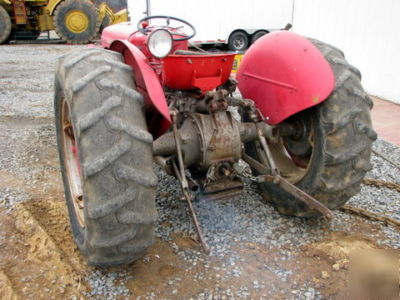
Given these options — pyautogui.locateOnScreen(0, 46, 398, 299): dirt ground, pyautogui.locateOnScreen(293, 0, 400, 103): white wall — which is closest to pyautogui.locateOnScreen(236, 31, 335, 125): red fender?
pyautogui.locateOnScreen(0, 46, 398, 299): dirt ground

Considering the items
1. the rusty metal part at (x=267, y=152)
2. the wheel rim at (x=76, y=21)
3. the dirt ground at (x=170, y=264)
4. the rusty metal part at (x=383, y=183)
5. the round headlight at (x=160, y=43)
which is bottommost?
the rusty metal part at (x=383, y=183)

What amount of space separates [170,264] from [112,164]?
3.13 ft

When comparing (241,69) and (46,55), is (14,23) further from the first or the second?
(241,69)

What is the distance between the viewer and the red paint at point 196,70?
7.86ft

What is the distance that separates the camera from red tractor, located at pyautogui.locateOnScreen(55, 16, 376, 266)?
6.08 ft

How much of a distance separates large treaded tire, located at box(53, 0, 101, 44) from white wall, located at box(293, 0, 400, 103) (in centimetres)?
1042

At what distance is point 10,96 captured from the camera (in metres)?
7.21

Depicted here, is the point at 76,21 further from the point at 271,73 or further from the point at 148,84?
the point at 148,84

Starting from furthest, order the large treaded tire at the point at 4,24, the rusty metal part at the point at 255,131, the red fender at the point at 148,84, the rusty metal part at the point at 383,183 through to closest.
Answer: the large treaded tire at the point at 4,24 < the rusty metal part at the point at 383,183 < the rusty metal part at the point at 255,131 < the red fender at the point at 148,84

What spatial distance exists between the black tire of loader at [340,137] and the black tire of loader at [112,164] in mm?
1215

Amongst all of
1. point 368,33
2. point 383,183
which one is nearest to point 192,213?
point 383,183

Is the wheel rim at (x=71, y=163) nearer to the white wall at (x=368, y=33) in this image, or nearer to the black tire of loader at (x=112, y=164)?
the black tire of loader at (x=112, y=164)

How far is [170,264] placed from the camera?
2.45 m

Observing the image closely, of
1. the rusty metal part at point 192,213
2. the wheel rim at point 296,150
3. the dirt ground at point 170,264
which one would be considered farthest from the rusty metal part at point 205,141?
the dirt ground at point 170,264
